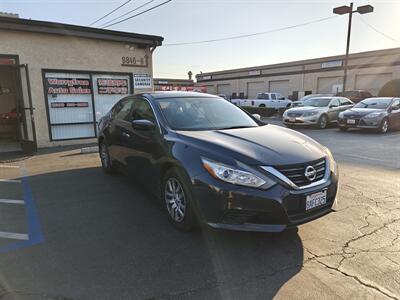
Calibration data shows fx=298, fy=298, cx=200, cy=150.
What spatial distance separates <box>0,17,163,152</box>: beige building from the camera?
346 inches

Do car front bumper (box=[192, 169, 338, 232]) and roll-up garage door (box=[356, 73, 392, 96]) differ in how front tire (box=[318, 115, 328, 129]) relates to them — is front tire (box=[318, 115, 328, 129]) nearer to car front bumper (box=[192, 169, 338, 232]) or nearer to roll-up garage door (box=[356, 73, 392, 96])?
car front bumper (box=[192, 169, 338, 232])

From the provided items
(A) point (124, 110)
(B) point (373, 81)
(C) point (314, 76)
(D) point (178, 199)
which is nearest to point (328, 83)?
(C) point (314, 76)

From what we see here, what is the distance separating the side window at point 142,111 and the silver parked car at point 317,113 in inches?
429

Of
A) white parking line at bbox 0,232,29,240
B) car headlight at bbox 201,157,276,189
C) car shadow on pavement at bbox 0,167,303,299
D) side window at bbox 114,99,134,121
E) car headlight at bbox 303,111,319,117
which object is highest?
side window at bbox 114,99,134,121

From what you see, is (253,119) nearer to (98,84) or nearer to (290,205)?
(290,205)

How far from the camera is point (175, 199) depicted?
3617mm

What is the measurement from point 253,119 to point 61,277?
10.8 feet

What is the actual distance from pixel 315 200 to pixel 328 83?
1290 inches

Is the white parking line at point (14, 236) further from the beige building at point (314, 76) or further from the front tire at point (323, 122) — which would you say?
the beige building at point (314, 76)

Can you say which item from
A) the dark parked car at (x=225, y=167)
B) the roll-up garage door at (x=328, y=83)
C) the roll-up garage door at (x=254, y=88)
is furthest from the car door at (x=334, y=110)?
the roll-up garage door at (x=254, y=88)

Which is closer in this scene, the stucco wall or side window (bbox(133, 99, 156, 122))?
side window (bbox(133, 99, 156, 122))

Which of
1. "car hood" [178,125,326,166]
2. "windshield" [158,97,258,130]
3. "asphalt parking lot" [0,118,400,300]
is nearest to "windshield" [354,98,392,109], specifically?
"asphalt parking lot" [0,118,400,300]

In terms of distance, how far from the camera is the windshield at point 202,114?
13.1 feet

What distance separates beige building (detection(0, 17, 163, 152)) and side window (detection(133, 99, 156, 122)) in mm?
5022
